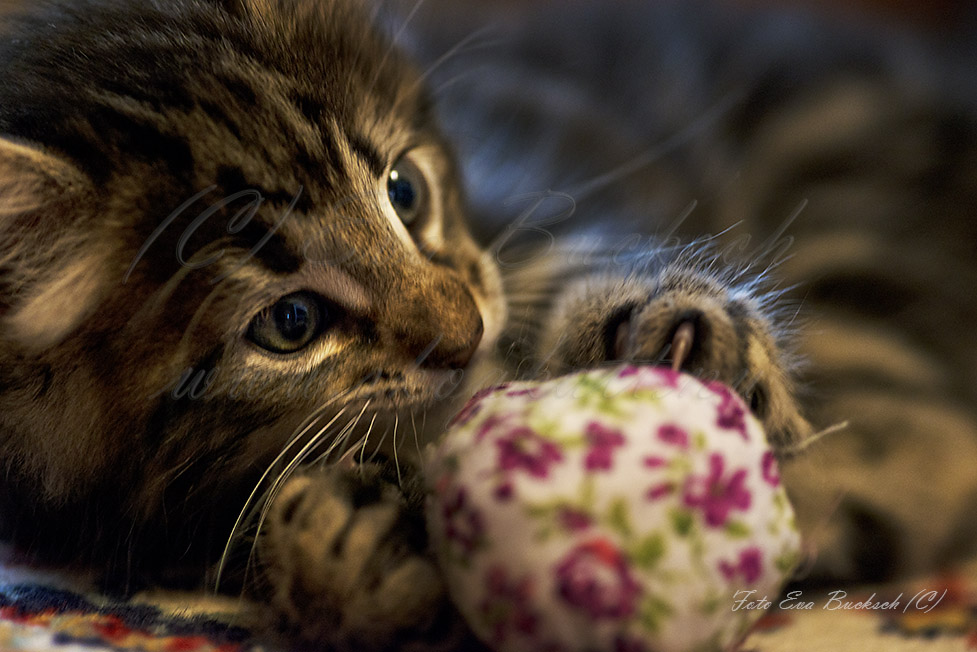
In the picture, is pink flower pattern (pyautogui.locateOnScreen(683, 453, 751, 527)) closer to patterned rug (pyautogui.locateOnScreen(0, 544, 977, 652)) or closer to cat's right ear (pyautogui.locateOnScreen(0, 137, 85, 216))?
patterned rug (pyautogui.locateOnScreen(0, 544, 977, 652))

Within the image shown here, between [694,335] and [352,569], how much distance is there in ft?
1.24

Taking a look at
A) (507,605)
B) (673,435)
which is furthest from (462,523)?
(673,435)

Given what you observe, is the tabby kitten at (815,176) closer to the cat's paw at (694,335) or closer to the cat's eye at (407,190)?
the cat's paw at (694,335)

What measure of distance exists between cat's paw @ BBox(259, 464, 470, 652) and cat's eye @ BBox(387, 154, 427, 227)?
337 millimetres

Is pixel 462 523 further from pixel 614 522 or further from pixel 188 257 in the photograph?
pixel 188 257

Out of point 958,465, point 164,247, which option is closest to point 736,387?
point 958,465

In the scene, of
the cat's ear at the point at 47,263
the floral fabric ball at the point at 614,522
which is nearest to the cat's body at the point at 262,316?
the cat's ear at the point at 47,263

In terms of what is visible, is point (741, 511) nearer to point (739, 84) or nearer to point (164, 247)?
point (164, 247)

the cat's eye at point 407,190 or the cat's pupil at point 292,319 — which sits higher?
the cat's eye at point 407,190

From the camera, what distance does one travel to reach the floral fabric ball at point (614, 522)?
528mm

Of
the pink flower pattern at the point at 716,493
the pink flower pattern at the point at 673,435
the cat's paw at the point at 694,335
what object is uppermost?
the cat's paw at the point at 694,335

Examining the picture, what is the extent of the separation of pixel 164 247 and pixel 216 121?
0.13 m

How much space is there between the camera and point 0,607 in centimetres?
76

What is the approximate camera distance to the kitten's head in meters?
0.72
